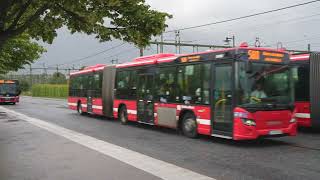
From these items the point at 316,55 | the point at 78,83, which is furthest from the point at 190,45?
the point at 316,55

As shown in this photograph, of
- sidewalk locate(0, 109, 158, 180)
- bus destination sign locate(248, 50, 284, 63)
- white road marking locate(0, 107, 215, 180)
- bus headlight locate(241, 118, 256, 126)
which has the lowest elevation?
sidewalk locate(0, 109, 158, 180)

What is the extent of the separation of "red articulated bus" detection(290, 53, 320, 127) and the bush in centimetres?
7041

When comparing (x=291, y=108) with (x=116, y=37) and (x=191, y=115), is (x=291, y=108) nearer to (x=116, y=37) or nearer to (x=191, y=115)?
(x=191, y=115)

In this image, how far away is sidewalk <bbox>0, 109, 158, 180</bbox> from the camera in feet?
30.3

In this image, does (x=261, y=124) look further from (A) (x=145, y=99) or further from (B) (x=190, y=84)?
(A) (x=145, y=99)

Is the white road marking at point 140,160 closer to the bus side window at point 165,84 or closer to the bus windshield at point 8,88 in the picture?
the bus side window at point 165,84

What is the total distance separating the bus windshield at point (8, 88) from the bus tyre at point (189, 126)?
37020mm

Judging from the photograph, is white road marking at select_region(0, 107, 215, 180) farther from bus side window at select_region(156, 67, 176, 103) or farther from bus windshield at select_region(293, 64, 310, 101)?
bus windshield at select_region(293, 64, 310, 101)

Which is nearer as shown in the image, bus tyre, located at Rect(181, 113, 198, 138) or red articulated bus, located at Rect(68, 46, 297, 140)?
red articulated bus, located at Rect(68, 46, 297, 140)

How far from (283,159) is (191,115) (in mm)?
4800

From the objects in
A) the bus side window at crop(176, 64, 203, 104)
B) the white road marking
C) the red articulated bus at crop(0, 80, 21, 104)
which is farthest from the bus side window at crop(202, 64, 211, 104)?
the red articulated bus at crop(0, 80, 21, 104)

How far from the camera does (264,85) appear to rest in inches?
517

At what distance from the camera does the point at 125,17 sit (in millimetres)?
10156

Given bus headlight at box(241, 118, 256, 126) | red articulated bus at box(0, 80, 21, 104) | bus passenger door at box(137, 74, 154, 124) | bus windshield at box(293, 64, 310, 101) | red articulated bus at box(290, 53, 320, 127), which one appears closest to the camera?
bus headlight at box(241, 118, 256, 126)
